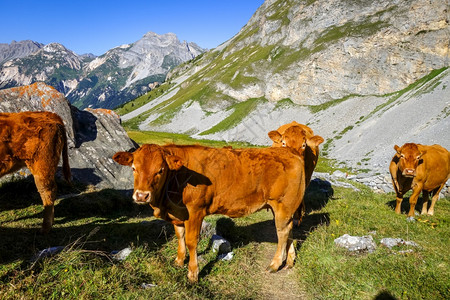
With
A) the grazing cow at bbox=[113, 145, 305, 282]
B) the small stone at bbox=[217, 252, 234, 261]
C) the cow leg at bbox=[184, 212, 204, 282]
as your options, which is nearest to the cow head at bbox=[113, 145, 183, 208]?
the grazing cow at bbox=[113, 145, 305, 282]

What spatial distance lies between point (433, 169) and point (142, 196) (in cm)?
1263

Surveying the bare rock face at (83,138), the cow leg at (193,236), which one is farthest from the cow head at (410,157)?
the bare rock face at (83,138)

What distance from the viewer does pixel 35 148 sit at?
7.93m

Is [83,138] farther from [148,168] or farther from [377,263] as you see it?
[377,263]

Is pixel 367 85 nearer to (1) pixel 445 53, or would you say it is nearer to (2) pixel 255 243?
(1) pixel 445 53

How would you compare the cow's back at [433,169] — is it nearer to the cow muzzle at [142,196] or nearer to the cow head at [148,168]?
A: the cow head at [148,168]

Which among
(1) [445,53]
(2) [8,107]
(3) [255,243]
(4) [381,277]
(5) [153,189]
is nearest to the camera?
(5) [153,189]

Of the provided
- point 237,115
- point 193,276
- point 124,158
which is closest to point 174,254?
point 193,276

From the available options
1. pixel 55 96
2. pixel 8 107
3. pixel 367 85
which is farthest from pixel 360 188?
pixel 367 85

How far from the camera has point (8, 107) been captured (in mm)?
13727

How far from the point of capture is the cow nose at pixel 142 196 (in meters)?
4.84

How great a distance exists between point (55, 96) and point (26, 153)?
9245 millimetres

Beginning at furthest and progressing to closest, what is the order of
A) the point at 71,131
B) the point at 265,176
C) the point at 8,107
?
the point at 71,131 → the point at 8,107 → the point at 265,176

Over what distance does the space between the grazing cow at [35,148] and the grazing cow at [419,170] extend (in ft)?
41.9
